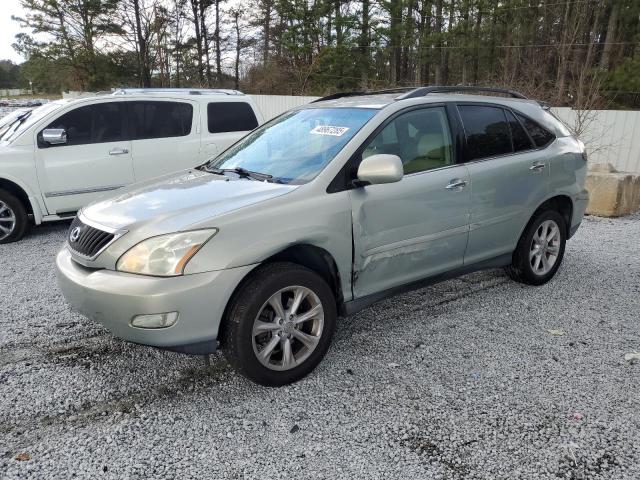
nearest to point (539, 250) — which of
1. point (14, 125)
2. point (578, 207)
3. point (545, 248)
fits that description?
point (545, 248)

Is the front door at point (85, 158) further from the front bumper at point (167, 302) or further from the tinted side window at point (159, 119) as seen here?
the front bumper at point (167, 302)

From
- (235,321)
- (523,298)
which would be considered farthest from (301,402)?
(523,298)

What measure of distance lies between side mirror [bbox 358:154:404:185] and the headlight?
40.0 inches

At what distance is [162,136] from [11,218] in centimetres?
220

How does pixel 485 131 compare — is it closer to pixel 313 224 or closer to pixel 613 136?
pixel 313 224

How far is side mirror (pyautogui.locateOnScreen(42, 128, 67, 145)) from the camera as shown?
636cm

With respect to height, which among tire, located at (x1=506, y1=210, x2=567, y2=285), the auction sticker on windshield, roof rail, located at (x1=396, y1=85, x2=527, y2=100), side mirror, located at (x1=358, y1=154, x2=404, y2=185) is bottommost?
tire, located at (x1=506, y1=210, x2=567, y2=285)

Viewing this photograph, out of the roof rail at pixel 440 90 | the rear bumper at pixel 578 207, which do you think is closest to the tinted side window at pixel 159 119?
the roof rail at pixel 440 90

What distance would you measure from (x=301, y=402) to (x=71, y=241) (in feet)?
5.89

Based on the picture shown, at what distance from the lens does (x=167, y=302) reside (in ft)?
8.91

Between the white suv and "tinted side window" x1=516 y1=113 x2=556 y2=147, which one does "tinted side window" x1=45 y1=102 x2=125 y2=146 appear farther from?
"tinted side window" x1=516 y1=113 x2=556 y2=147

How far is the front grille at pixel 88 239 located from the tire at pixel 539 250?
3.46m

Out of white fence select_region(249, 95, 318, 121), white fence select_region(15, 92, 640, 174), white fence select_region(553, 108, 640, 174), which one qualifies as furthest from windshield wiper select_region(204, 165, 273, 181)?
white fence select_region(249, 95, 318, 121)

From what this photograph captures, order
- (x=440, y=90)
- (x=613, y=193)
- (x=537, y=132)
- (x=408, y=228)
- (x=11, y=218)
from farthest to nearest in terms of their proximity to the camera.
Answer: (x=613, y=193) < (x=11, y=218) < (x=537, y=132) < (x=440, y=90) < (x=408, y=228)
